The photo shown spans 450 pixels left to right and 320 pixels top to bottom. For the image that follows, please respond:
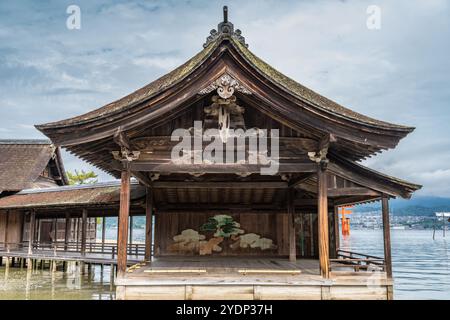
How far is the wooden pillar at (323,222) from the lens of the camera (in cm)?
957

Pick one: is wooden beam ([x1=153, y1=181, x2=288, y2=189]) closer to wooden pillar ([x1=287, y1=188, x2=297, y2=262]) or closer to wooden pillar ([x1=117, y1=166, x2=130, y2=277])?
wooden pillar ([x1=287, y1=188, x2=297, y2=262])

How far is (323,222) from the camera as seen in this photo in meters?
9.74

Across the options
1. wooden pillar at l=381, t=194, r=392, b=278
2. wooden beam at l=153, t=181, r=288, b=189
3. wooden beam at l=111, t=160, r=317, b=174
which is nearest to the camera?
wooden beam at l=111, t=160, r=317, b=174

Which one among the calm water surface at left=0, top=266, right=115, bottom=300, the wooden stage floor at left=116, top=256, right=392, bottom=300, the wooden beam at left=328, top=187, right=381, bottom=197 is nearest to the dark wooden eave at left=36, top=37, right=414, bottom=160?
the wooden beam at left=328, top=187, right=381, bottom=197

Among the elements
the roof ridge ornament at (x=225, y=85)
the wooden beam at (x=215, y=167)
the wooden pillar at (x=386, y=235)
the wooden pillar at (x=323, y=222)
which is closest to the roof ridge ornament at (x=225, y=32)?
the roof ridge ornament at (x=225, y=85)

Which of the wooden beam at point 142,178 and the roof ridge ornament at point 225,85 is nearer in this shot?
the roof ridge ornament at point 225,85

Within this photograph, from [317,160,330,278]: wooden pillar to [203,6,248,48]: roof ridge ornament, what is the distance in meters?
3.67

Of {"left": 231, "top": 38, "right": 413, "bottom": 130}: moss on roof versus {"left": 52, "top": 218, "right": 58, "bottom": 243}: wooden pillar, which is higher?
{"left": 231, "top": 38, "right": 413, "bottom": 130}: moss on roof

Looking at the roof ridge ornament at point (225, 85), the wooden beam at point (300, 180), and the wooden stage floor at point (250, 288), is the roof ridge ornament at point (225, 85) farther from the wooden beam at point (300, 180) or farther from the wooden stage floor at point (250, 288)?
the wooden stage floor at point (250, 288)

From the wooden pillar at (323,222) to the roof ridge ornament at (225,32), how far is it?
3670 millimetres

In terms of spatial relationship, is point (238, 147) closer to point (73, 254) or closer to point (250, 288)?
point (250, 288)

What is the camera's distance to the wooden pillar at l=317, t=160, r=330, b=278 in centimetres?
957
